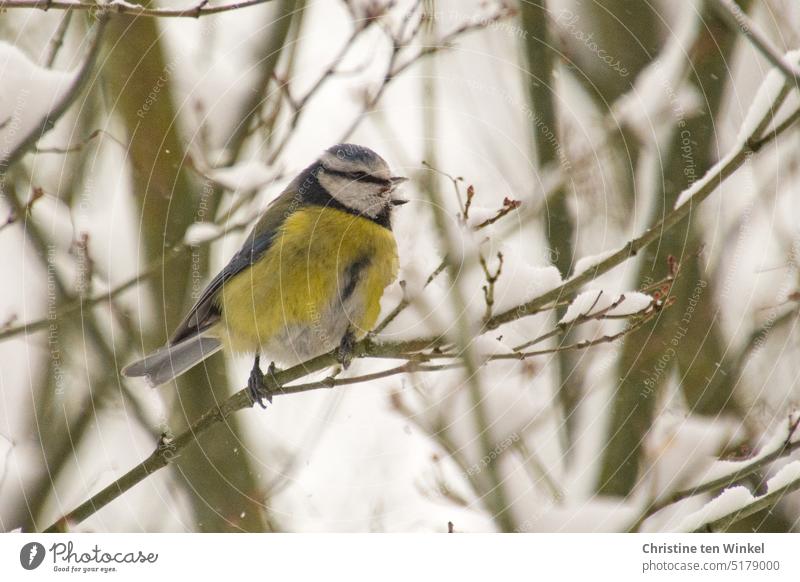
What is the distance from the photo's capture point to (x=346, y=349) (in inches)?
67.8

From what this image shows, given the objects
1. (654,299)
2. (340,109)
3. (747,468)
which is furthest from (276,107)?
(747,468)

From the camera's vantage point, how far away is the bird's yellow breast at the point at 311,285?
1.73 meters

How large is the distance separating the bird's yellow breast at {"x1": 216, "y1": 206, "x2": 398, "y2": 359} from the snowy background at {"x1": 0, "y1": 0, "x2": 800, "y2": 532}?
0.09 m

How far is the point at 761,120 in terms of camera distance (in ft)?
5.17

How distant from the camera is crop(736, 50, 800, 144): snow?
1.59 meters

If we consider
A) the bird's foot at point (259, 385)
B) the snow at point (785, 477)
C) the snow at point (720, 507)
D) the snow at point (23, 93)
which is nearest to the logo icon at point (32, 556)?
the bird's foot at point (259, 385)

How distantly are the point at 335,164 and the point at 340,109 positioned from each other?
0.13m

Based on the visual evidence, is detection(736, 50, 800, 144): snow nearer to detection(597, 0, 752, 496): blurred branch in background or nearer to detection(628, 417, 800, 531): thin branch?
detection(597, 0, 752, 496): blurred branch in background

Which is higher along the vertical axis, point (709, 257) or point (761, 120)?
point (761, 120)

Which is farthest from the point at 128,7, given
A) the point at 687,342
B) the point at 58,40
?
the point at 687,342

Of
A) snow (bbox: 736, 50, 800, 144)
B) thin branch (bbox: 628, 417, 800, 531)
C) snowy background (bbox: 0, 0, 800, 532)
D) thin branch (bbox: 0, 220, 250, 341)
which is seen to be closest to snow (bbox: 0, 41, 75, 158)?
snowy background (bbox: 0, 0, 800, 532)

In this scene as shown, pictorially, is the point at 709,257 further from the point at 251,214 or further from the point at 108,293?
the point at 108,293

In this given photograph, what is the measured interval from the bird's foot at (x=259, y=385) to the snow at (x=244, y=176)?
41cm

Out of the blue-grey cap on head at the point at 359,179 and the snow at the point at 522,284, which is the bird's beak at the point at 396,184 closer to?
the blue-grey cap on head at the point at 359,179
